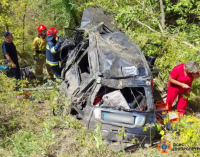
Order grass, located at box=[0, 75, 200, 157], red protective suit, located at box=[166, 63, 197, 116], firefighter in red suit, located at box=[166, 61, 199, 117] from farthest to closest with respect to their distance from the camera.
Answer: red protective suit, located at box=[166, 63, 197, 116] < firefighter in red suit, located at box=[166, 61, 199, 117] < grass, located at box=[0, 75, 200, 157]

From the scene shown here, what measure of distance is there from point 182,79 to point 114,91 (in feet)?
5.18

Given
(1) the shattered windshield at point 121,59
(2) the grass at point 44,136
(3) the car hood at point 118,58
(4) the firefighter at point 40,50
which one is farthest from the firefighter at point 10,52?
(1) the shattered windshield at point 121,59

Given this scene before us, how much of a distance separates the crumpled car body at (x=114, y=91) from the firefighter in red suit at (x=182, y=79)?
73 cm

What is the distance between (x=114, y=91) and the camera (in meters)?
3.44

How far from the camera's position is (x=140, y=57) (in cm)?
399

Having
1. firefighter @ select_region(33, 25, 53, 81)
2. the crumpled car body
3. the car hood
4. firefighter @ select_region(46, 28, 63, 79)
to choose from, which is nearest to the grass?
the crumpled car body

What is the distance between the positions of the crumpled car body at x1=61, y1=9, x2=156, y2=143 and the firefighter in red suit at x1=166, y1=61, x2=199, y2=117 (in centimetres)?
73

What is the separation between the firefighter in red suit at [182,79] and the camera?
3.65m

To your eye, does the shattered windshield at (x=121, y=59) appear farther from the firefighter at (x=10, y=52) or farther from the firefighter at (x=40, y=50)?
the firefighter at (x=10, y=52)

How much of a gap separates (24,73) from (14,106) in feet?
5.59

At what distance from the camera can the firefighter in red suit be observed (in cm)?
365

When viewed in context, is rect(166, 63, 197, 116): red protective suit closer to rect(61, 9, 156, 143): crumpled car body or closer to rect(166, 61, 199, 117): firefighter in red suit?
rect(166, 61, 199, 117): firefighter in red suit

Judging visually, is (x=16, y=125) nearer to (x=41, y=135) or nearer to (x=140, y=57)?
(x=41, y=135)

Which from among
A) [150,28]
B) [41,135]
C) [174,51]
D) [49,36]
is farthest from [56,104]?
[150,28]
